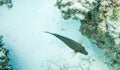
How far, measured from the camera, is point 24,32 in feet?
21.1

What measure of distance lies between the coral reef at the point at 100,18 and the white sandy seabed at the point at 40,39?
27.9 inches

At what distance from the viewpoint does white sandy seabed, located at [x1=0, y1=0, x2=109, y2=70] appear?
5824mm

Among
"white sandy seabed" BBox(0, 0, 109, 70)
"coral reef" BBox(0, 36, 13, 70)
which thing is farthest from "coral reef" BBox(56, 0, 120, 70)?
"coral reef" BBox(0, 36, 13, 70)

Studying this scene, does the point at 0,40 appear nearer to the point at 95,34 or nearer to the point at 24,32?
the point at 24,32

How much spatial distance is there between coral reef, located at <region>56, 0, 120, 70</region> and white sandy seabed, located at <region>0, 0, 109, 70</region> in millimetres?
708

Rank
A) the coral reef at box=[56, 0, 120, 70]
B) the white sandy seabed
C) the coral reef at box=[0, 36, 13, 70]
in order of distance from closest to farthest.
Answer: the coral reef at box=[56, 0, 120, 70], the white sandy seabed, the coral reef at box=[0, 36, 13, 70]

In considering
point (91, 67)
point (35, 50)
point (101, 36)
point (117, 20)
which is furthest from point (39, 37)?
point (117, 20)

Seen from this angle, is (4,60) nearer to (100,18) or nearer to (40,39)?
(40,39)

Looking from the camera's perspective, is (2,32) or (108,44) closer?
(108,44)

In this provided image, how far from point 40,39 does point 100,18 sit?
6.87ft

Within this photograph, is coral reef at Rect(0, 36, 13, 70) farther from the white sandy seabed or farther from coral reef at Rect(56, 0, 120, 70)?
coral reef at Rect(56, 0, 120, 70)

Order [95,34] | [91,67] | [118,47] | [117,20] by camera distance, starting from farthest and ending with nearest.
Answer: [91,67], [95,34], [118,47], [117,20]

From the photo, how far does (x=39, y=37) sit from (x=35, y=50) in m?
0.35

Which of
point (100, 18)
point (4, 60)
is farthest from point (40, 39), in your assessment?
point (100, 18)
